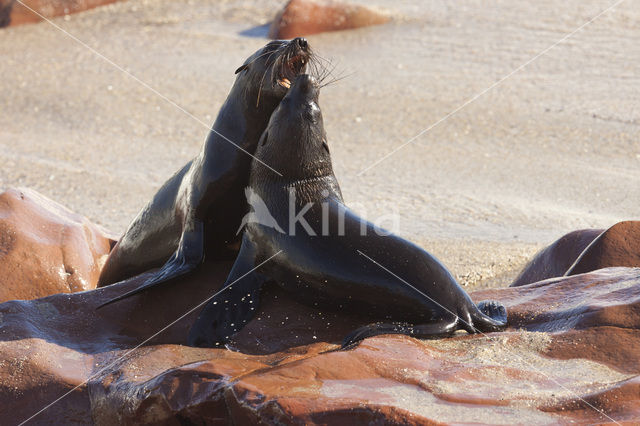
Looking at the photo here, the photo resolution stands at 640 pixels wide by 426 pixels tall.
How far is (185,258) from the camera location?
4.72 meters

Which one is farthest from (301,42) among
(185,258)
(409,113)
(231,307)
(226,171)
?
(409,113)

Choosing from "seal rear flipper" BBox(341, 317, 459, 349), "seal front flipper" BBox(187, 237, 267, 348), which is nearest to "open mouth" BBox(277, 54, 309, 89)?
"seal front flipper" BBox(187, 237, 267, 348)

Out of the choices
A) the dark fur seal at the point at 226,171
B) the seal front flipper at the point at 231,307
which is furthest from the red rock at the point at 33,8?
the seal front flipper at the point at 231,307

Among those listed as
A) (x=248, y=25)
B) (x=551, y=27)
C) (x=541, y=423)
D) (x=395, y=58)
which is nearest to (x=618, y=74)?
(x=551, y=27)

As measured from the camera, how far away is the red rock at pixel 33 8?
15062 millimetres

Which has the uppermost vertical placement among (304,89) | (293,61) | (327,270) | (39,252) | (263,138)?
(293,61)

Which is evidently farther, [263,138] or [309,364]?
[263,138]

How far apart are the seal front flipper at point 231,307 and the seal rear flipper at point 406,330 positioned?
523 millimetres

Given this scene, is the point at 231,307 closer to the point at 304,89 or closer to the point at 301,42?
the point at 304,89

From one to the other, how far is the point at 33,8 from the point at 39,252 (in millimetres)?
10325

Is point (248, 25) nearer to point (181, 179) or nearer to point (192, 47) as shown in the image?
point (192, 47)

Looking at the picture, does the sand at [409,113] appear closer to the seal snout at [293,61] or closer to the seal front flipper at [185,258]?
the seal snout at [293,61]

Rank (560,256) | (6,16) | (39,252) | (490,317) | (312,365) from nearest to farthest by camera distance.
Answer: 1. (312,365)
2. (490,317)
3. (39,252)
4. (560,256)
5. (6,16)

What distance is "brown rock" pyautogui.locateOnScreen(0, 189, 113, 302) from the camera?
5.83m
